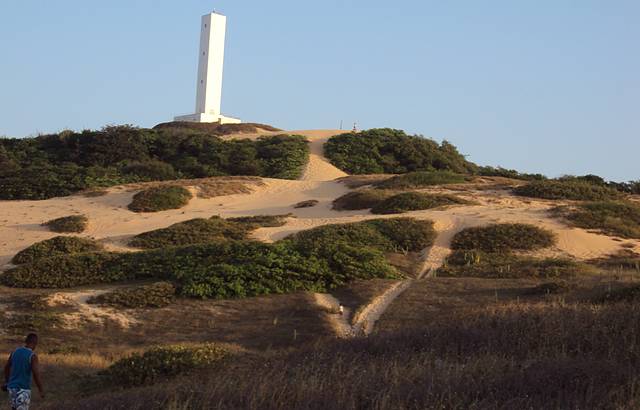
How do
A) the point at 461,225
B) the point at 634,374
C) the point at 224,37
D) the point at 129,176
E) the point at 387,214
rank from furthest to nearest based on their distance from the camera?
the point at 224,37 < the point at 129,176 < the point at 387,214 < the point at 461,225 < the point at 634,374

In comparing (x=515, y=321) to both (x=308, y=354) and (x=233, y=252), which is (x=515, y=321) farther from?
(x=233, y=252)

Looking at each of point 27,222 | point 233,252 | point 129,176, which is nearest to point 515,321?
point 233,252

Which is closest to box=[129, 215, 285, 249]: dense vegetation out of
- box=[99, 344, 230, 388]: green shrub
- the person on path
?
box=[99, 344, 230, 388]: green shrub

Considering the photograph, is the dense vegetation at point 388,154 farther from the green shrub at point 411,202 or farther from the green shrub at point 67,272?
the green shrub at point 67,272

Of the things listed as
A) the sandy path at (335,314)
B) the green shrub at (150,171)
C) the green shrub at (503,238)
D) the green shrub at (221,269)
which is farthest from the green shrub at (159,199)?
the sandy path at (335,314)

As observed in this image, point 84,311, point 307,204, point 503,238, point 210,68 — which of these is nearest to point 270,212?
point 307,204

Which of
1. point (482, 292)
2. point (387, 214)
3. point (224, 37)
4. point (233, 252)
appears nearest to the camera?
point (482, 292)

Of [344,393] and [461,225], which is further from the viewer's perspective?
[461,225]

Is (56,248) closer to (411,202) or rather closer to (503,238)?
(411,202)
